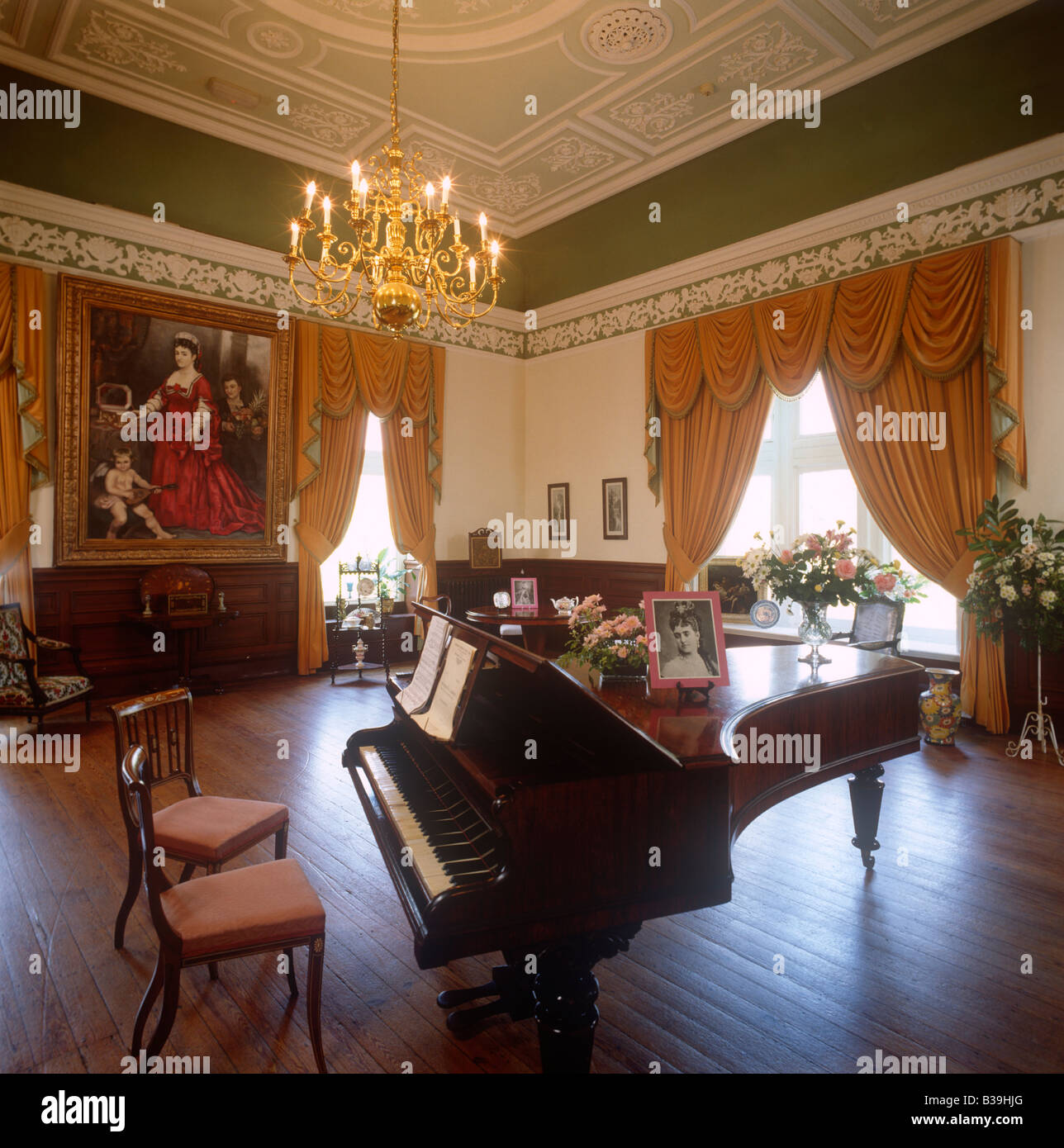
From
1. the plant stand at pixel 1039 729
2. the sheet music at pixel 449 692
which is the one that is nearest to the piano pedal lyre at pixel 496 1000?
the sheet music at pixel 449 692

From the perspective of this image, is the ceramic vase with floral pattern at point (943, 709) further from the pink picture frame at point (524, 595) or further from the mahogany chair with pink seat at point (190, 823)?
the mahogany chair with pink seat at point (190, 823)

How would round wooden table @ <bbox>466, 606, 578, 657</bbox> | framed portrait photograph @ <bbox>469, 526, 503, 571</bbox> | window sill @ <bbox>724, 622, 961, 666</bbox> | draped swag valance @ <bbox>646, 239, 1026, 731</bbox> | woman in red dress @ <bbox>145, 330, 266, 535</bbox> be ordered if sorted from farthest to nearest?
framed portrait photograph @ <bbox>469, 526, 503, 571</bbox> < woman in red dress @ <bbox>145, 330, 266, 535</bbox> < round wooden table @ <bbox>466, 606, 578, 657</bbox> < window sill @ <bbox>724, 622, 961, 666</bbox> < draped swag valance @ <bbox>646, 239, 1026, 731</bbox>

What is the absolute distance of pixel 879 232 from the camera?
245 inches

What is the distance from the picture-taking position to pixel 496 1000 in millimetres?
2402

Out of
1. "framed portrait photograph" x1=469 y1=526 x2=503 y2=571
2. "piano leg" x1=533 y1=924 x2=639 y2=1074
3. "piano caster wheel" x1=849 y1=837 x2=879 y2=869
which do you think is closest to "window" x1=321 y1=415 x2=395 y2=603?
"framed portrait photograph" x1=469 y1=526 x2=503 y2=571

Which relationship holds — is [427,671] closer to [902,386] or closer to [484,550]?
[902,386]

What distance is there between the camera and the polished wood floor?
7.14 feet

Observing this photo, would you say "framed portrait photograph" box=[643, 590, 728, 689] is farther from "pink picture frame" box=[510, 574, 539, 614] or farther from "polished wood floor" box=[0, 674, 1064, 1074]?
"pink picture frame" box=[510, 574, 539, 614]

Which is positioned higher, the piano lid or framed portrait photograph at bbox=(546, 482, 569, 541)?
framed portrait photograph at bbox=(546, 482, 569, 541)

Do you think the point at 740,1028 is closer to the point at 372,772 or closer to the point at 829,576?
the point at 372,772

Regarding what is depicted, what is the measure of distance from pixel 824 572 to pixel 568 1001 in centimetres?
216

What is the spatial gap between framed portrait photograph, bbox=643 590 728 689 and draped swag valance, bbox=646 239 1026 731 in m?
4.17

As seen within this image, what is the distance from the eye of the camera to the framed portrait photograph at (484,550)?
9227mm

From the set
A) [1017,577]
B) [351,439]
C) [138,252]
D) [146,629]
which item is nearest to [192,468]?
[146,629]
